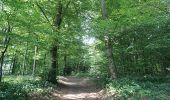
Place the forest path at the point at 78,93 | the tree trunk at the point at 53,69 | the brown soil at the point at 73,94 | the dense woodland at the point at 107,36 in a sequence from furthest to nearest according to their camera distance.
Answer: the tree trunk at the point at 53,69 < the forest path at the point at 78,93 < the brown soil at the point at 73,94 < the dense woodland at the point at 107,36

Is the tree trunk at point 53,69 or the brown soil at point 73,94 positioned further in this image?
the tree trunk at point 53,69

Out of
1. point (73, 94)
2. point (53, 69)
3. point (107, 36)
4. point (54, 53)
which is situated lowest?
point (73, 94)

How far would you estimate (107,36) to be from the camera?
17422 mm

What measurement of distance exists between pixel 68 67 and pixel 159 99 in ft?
134

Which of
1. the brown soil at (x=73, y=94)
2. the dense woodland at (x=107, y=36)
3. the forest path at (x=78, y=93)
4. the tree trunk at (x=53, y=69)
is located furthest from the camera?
the tree trunk at (x=53, y=69)

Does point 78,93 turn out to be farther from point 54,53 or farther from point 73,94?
point 54,53

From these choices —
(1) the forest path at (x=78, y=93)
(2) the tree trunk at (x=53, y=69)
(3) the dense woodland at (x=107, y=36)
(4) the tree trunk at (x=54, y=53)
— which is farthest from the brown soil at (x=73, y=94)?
(4) the tree trunk at (x=54, y=53)

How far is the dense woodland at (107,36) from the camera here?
12672 millimetres

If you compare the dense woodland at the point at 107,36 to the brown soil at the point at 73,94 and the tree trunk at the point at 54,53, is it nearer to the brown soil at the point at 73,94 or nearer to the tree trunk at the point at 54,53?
the tree trunk at the point at 54,53

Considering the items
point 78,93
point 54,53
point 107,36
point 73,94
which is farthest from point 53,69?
point 107,36

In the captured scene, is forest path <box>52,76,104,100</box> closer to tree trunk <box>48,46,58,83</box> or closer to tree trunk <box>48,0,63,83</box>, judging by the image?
tree trunk <box>48,46,58,83</box>

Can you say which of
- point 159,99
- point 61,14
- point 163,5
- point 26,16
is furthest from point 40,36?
point 159,99

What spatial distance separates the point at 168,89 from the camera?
42.0 feet

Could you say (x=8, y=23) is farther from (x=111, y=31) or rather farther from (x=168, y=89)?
(x=168, y=89)
